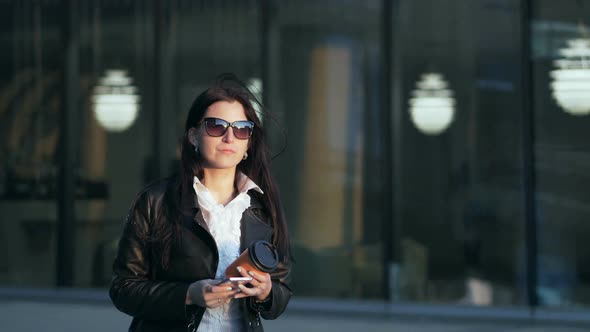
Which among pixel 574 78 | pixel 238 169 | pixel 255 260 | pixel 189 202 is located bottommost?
pixel 255 260

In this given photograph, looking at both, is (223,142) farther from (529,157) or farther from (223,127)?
(529,157)

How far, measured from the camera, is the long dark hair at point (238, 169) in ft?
10.3

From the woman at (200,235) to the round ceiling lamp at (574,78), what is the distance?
6933 mm

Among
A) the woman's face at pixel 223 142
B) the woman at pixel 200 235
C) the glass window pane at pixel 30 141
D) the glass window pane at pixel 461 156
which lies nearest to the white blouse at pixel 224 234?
the woman at pixel 200 235

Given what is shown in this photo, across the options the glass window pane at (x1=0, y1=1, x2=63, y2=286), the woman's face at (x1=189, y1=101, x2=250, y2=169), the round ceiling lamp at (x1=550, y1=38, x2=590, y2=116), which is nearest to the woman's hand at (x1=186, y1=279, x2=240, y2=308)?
the woman's face at (x1=189, y1=101, x2=250, y2=169)

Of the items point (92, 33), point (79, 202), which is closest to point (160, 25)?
point (92, 33)

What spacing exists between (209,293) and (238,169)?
2.00 ft

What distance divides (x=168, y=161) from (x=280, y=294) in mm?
7633

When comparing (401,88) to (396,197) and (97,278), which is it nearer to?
(396,197)

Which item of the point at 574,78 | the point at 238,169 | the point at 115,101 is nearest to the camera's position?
the point at 238,169

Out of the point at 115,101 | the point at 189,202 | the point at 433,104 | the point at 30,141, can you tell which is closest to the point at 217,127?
the point at 189,202

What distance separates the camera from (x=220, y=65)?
10500 millimetres

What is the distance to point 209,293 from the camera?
9.59 feet

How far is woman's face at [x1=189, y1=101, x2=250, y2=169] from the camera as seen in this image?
3.17 meters
